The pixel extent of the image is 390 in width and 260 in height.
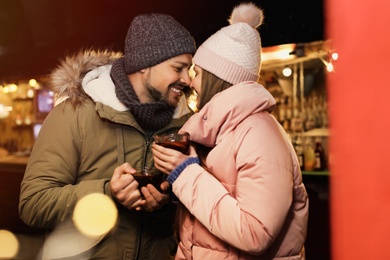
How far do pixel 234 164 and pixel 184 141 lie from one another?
0.96 feet

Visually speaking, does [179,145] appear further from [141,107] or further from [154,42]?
[154,42]

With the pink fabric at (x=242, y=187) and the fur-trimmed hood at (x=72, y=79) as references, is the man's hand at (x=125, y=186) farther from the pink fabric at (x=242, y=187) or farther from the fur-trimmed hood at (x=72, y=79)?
the fur-trimmed hood at (x=72, y=79)

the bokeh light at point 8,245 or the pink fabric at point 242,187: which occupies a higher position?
the pink fabric at point 242,187

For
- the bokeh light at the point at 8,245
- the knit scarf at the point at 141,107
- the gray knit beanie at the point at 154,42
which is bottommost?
the bokeh light at the point at 8,245

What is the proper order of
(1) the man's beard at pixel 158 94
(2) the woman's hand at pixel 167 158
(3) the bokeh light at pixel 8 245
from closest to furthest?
(2) the woman's hand at pixel 167 158 → (1) the man's beard at pixel 158 94 → (3) the bokeh light at pixel 8 245

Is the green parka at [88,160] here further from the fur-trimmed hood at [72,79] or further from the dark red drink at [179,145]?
the dark red drink at [179,145]

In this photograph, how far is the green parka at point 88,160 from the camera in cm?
192

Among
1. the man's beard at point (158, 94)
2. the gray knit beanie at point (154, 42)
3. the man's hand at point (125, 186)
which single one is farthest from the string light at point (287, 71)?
the man's hand at point (125, 186)

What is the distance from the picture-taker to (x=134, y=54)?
7.72ft

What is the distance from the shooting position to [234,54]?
1.84 m

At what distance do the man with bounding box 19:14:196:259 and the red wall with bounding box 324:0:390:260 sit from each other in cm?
105

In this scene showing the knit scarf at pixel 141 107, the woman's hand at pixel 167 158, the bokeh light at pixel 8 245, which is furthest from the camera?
the bokeh light at pixel 8 245

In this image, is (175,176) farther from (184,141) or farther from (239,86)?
(239,86)

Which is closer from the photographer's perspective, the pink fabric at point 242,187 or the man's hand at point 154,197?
the pink fabric at point 242,187
